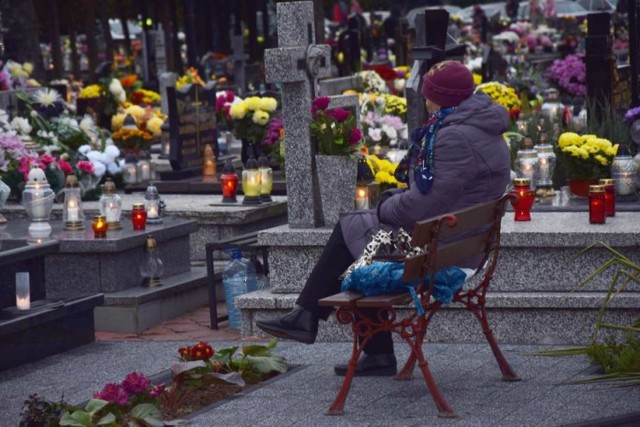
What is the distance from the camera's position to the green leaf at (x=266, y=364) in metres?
8.50

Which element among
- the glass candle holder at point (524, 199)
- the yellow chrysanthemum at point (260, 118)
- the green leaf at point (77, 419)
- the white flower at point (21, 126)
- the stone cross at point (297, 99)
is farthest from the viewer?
the yellow chrysanthemum at point (260, 118)

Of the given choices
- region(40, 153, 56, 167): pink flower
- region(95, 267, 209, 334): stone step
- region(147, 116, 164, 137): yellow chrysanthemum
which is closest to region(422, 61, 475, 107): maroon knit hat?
region(95, 267, 209, 334): stone step

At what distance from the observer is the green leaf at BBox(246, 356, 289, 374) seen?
8500mm

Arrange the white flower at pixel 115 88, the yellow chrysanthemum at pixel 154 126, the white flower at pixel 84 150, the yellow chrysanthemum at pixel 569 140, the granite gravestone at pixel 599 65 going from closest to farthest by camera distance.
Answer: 1. the yellow chrysanthemum at pixel 569 140
2. the white flower at pixel 84 150
3. the granite gravestone at pixel 599 65
4. the yellow chrysanthemum at pixel 154 126
5. the white flower at pixel 115 88

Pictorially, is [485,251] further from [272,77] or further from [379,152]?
[379,152]

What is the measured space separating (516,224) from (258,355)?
1911 mm

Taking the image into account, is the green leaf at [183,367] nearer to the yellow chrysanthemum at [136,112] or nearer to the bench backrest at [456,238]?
the bench backrest at [456,238]

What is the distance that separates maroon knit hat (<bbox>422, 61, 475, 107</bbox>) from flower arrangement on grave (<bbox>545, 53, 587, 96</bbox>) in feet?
40.8

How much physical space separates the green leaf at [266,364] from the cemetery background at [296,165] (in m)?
1.07

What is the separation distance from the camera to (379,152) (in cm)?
1417

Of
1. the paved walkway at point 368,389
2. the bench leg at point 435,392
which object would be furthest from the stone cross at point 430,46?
the bench leg at point 435,392

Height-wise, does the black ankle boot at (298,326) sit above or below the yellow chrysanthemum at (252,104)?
below

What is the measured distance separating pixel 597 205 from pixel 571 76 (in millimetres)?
11127

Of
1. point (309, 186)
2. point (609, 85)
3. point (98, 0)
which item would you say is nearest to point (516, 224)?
point (309, 186)
